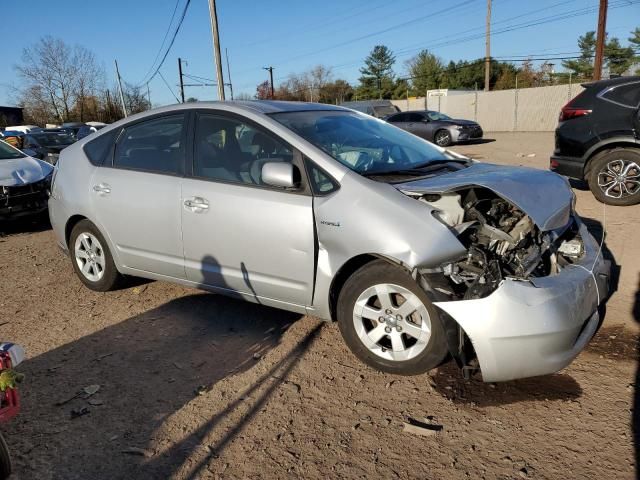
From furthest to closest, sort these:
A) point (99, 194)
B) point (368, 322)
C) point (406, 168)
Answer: point (99, 194) < point (406, 168) < point (368, 322)

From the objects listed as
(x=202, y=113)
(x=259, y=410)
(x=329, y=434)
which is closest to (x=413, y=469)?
(x=329, y=434)

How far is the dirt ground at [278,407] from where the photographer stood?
248 centimetres

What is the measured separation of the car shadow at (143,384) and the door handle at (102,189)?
109 centimetres

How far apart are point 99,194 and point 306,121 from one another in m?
1.94

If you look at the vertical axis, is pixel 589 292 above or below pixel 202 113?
below

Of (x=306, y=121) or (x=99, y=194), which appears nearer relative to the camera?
(x=306, y=121)

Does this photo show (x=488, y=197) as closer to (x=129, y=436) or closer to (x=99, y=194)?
(x=129, y=436)

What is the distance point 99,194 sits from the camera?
14.4 feet

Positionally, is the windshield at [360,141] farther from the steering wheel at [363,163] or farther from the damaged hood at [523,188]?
the damaged hood at [523,188]

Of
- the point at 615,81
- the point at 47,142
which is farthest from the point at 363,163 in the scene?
the point at 47,142

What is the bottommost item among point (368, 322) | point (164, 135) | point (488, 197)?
point (368, 322)

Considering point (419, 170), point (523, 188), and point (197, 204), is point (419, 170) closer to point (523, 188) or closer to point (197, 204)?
point (523, 188)

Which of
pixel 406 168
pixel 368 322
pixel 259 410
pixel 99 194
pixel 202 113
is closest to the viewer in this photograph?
pixel 259 410

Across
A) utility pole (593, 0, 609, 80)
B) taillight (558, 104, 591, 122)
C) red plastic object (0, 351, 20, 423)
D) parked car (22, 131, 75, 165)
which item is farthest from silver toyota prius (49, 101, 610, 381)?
utility pole (593, 0, 609, 80)
